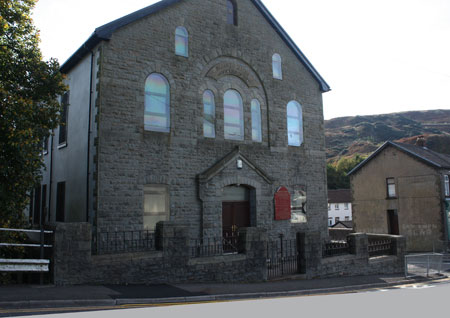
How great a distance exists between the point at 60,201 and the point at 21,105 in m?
7.87

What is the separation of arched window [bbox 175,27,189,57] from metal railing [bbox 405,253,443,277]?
12.8m

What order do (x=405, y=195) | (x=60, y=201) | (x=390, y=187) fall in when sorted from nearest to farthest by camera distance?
(x=60, y=201)
(x=405, y=195)
(x=390, y=187)

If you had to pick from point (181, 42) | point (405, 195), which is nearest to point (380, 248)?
point (181, 42)

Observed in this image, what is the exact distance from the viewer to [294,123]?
20625mm

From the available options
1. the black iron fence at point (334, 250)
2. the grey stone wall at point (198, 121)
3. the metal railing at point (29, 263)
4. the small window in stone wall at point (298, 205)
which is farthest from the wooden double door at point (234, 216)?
the metal railing at point (29, 263)

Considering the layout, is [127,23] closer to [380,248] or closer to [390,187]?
[380,248]

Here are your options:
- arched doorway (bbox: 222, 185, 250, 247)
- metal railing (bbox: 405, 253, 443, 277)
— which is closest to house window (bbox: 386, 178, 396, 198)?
metal railing (bbox: 405, 253, 443, 277)

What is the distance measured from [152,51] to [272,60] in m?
6.58

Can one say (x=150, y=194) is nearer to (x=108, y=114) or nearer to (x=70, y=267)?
(x=108, y=114)

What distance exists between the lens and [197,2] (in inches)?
702

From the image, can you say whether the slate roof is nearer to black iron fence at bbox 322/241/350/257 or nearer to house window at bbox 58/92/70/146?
house window at bbox 58/92/70/146

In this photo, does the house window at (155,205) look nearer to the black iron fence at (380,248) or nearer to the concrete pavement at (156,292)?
the concrete pavement at (156,292)

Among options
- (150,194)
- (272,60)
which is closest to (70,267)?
(150,194)

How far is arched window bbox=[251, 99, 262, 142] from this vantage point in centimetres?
1912
